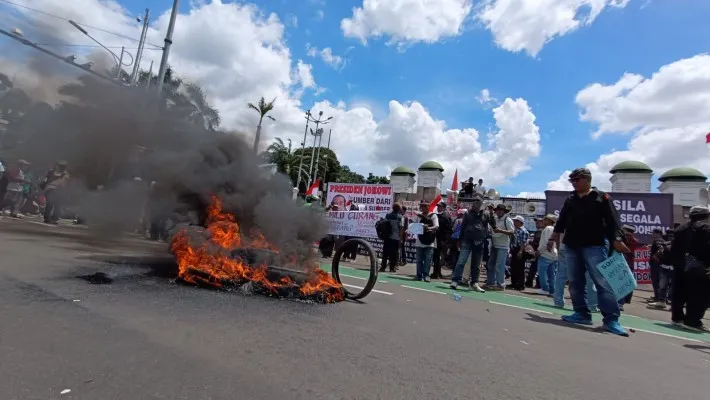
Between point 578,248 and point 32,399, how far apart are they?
20.2 ft

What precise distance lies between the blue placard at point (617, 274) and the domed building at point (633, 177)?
27.6m

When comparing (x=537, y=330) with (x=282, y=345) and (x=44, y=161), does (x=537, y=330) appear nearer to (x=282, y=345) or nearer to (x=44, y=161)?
(x=282, y=345)

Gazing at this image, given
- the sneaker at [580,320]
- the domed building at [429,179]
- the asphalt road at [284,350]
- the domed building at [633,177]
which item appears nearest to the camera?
the asphalt road at [284,350]

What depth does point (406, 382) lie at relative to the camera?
9.46 ft

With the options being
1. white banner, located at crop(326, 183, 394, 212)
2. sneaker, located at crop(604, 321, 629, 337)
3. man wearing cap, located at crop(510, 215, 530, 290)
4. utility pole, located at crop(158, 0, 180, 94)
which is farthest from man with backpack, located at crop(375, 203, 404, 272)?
utility pole, located at crop(158, 0, 180, 94)

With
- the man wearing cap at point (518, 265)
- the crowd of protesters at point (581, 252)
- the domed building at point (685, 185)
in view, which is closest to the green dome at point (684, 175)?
the domed building at point (685, 185)

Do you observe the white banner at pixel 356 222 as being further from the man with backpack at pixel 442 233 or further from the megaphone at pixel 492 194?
the megaphone at pixel 492 194

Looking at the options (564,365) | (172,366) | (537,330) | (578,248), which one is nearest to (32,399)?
(172,366)

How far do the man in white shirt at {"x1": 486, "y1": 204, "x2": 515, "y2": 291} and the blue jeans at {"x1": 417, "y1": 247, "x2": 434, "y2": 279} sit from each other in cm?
140

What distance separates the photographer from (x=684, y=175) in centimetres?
2773

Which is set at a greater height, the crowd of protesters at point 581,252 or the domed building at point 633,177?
the domed building at point 633,177

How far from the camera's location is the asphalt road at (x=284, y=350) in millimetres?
2592

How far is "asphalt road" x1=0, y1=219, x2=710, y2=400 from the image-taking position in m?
2.59

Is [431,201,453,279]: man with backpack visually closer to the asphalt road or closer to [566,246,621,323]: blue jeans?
[566,246,621,323]: blue jeans
